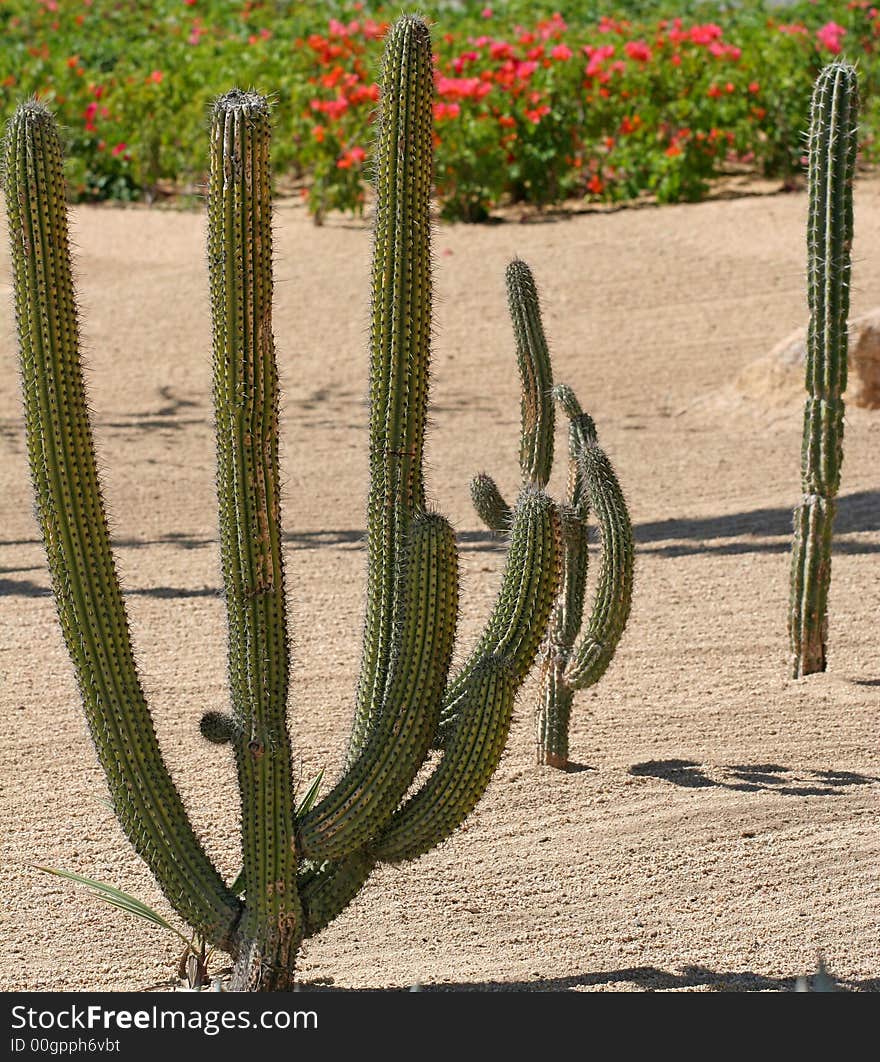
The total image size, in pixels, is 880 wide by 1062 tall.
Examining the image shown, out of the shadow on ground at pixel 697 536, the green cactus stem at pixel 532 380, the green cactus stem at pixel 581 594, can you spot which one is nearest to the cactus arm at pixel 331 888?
the green cactus stem at pixel 581 594

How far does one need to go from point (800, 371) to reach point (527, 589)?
6210mm

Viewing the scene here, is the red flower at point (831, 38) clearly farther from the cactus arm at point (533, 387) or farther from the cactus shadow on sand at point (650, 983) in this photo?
the cactus shadow on sand at point (650, 983)

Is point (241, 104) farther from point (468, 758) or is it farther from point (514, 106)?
point (514, 106)

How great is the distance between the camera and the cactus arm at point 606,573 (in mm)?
5238

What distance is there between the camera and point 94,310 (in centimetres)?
1192

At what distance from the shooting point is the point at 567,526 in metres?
5.38

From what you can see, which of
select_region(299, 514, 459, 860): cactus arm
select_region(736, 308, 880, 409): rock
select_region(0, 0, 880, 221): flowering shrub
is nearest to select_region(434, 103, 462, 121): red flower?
select_region(0, 0, 880, 221): flowering shrub

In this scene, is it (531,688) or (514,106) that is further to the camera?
(514,106)

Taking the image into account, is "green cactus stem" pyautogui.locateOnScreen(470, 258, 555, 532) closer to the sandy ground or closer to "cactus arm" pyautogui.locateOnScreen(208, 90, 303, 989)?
the sandy ground

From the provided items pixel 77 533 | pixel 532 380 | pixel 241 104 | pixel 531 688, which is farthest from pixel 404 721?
pixel 531 688

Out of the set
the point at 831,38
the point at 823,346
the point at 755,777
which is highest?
the point at 831,38

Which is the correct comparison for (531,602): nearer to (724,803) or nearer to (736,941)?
(736,941)

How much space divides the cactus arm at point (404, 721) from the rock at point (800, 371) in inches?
238

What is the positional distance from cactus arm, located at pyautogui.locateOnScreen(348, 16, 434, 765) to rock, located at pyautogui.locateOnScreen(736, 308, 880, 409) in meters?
5.91
